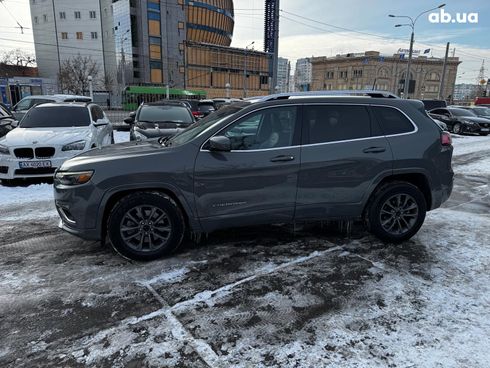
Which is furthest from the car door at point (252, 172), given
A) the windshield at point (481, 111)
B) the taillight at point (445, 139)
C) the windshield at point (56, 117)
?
the windshield at point (481, 111)

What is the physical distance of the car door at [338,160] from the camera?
13.3 feet

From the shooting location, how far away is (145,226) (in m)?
3.88

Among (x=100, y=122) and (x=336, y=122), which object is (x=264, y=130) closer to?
(x=336, y=122)

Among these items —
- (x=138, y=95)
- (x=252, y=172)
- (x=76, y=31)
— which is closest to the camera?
(x=252, y=172)

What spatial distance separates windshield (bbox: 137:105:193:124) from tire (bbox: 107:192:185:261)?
20.8 ft

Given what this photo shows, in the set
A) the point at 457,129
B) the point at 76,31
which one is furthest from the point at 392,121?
the point at 76,31

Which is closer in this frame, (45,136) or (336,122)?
(336,122)

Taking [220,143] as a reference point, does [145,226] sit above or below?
below

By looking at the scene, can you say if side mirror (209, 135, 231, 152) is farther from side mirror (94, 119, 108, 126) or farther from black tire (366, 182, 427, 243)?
side mirror (94, 119, 108, 126)

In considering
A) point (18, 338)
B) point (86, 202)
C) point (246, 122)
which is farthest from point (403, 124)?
point (18, 338)

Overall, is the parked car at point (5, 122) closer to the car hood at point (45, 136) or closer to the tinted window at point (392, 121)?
the car hood at point (45, 136)

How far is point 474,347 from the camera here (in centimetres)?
263

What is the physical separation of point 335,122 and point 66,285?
337 cm

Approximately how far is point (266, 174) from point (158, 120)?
6.70m
